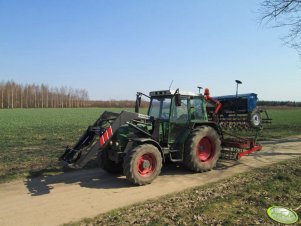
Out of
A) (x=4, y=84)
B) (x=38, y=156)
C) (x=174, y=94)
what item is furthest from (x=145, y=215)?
(x=4, y=84)

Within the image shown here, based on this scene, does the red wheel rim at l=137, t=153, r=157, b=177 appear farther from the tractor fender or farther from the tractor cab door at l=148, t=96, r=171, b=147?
the tractor cab door at l=148, t=96, r=171, b=147

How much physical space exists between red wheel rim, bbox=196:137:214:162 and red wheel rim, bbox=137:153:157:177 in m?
1.77

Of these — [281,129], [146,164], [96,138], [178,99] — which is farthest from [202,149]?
[281,129]

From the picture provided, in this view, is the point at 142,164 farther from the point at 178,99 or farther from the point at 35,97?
the point at 35,97

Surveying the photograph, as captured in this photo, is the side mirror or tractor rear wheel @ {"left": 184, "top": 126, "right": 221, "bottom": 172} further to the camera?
tractor rear wheel @ {"left": 184, "top": 126, "right": 221, "bottom": 172}

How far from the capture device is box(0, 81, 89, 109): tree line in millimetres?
93250

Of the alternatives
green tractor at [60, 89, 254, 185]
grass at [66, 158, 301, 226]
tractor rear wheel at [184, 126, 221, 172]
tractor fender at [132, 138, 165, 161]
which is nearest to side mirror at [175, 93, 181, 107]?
green tractor at [60, 89, 254, 185]

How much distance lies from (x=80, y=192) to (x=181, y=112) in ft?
11.9

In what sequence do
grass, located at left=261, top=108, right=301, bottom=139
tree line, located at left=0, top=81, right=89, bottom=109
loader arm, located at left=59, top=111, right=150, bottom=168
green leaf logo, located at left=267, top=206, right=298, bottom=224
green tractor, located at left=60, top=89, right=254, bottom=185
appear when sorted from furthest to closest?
tree line, located at left=0, top=81, right=89, bottom=109, grass, located at left=261, top=108, right=301, bottom=139, green tractor, located at left=60, top=89, right=254, bottom=185, loader arm, located at left=59, top=111, right=150, bottom=168, green leaf logo, located at left=267, top=206, right=298, bottom=224

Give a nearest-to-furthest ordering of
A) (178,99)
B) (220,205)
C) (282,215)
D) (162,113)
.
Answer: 1. (282,215)
2. (220,205)
3. (178,99)
4. (162,113)

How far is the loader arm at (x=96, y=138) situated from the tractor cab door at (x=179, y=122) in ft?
2.45

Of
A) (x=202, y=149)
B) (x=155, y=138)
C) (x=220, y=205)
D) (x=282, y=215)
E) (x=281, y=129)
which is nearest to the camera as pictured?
(x=282, y=215)

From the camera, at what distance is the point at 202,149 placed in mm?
9656

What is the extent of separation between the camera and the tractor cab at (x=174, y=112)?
29.9 feet
